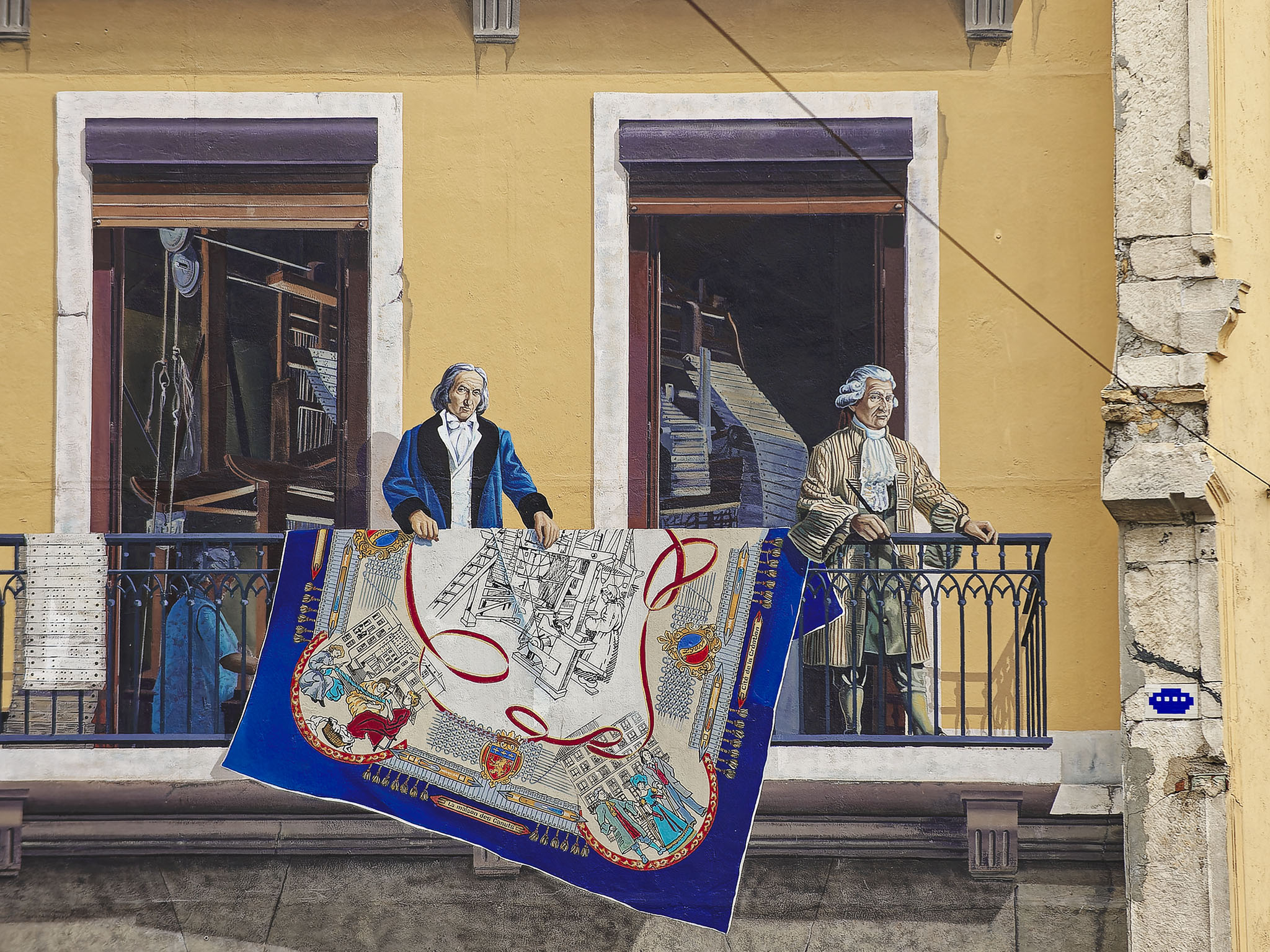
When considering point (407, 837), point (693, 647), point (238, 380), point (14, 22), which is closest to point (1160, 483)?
point (693, 647)

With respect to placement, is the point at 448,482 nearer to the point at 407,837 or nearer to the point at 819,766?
the point at 407,837

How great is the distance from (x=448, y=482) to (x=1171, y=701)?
9.11 ft

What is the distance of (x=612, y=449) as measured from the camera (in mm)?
5160

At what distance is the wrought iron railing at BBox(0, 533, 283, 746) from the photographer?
505cm

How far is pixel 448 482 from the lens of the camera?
5.13 metres

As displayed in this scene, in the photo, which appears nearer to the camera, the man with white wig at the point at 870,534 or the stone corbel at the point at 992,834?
the stone corbel at the point at 992,834

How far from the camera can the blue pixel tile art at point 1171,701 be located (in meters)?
4.81

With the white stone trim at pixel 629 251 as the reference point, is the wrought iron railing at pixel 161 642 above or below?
below

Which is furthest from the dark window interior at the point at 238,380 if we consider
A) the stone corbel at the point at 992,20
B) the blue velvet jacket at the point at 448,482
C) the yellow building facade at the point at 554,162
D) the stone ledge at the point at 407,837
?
the stone corbel at the point at 992,20

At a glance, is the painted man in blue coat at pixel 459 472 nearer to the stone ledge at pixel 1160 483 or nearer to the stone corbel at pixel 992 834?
the stone corbel at pixel 992 834

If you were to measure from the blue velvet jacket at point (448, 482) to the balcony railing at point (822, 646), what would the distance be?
518 millimetres

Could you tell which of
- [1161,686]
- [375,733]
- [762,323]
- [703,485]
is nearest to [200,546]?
[375,733]

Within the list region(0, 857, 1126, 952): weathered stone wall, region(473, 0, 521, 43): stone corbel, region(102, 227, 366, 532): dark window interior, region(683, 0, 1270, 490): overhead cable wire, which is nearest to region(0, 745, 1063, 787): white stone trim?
region(0, 857, 1126, 952): weathered stone wall

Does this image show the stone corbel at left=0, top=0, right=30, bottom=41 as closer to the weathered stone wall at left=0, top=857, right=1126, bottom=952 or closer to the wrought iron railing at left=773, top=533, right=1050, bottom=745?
the weathered stone wall at left=0, top=857, right=1126, bottom=952
